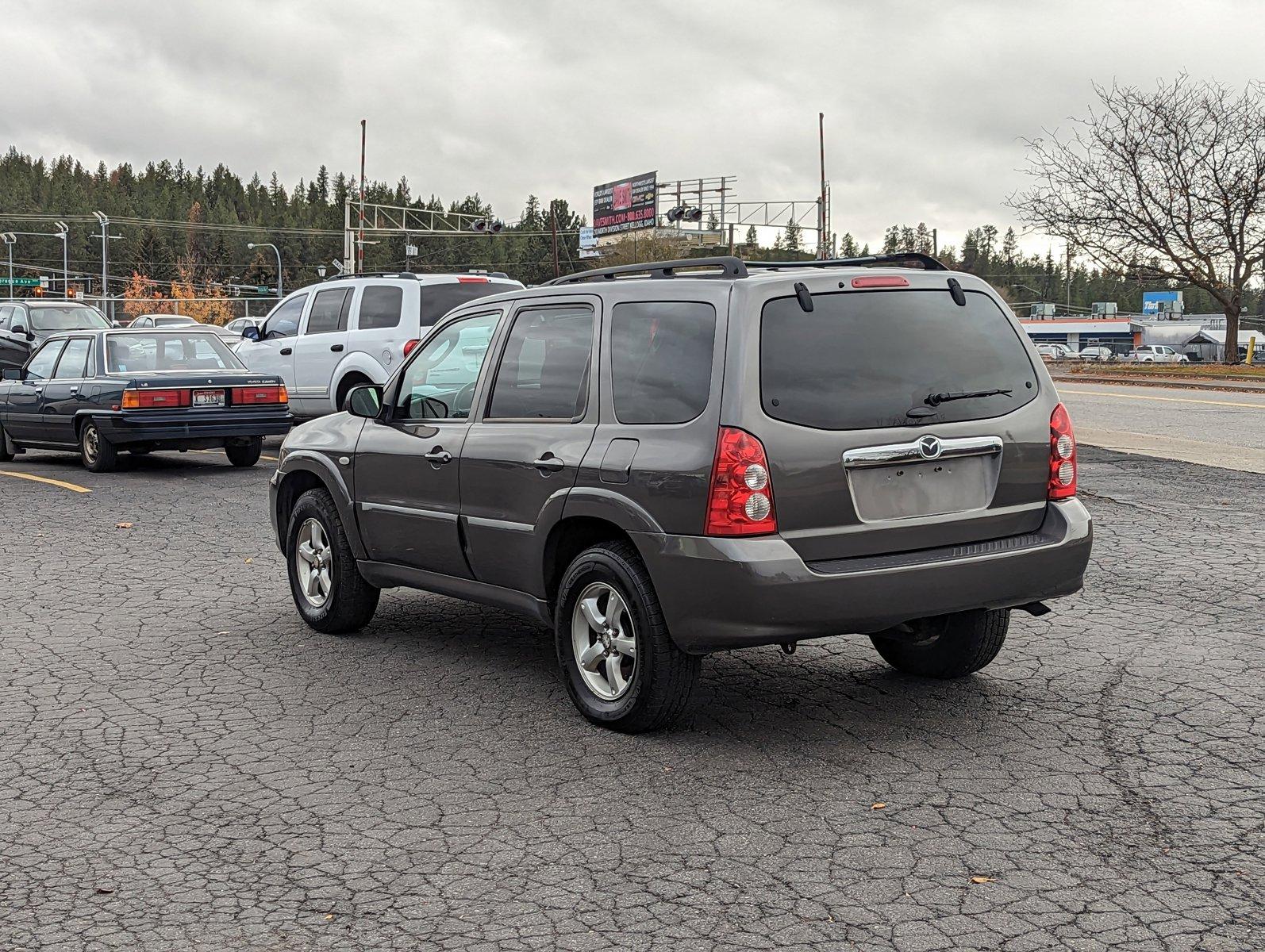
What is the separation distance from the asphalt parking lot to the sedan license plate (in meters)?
6.91

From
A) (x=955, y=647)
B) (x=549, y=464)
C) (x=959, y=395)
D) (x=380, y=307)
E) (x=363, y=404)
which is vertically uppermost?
(x=380, y=307)

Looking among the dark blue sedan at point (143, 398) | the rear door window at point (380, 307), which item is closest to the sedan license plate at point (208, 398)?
the dark blue sedan at point (143, 398)

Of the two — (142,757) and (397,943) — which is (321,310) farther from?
(397,943)

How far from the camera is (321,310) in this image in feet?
56.3

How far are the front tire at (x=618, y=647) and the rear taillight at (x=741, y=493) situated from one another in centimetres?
44

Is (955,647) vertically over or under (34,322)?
under

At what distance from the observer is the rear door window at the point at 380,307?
1634cm

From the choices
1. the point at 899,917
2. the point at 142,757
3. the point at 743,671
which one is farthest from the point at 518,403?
the point at 899,917

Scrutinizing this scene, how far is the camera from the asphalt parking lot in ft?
12.2

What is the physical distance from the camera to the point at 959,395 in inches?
209

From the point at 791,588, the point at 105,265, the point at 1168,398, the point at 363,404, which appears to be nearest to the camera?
the point at 791,588

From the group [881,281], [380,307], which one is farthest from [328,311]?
[881,281]

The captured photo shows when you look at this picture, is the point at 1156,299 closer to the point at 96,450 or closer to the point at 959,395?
the point at 96,450

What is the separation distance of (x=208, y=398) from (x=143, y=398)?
64 centimetres
